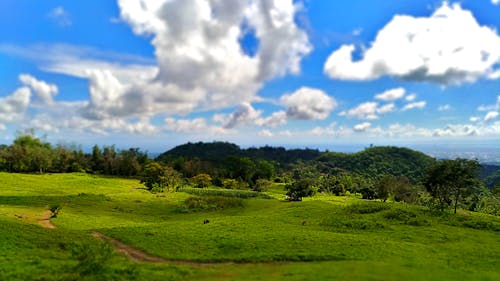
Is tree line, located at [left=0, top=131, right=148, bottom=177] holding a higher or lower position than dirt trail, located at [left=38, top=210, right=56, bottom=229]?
higher

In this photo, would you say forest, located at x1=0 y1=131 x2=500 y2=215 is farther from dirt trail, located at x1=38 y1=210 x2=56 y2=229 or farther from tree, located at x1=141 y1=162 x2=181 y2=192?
dirt trail, located at x1=38 y1=210 x2=56 y2=229

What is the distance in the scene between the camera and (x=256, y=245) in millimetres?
38531

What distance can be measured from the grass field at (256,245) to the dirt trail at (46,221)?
88cm

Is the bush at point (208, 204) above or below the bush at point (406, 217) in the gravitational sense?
below

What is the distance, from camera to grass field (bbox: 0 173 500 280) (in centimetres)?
2841

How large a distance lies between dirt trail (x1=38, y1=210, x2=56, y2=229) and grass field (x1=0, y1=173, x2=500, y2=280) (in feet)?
2.89

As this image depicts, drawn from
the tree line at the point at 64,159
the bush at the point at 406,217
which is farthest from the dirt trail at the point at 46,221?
the tree line at the point at 64,159

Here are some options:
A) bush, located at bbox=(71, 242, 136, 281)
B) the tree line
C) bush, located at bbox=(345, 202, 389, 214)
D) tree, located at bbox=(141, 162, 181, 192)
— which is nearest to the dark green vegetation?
bush, located at bbox=(71, 242, 136, 281)

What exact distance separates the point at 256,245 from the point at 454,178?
161 ft

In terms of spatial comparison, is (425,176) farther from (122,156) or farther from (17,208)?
(122,156)

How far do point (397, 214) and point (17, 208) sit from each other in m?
66.3

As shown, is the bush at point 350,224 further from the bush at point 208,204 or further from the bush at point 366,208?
the bush at point 208,204

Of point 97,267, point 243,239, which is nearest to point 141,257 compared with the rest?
point 97,267

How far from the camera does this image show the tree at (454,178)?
66312 mm
